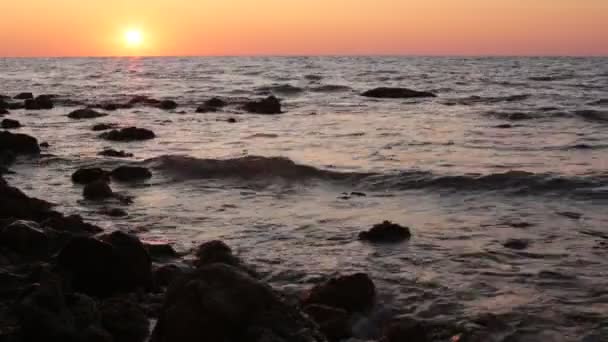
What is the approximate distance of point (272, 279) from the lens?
26.1ft

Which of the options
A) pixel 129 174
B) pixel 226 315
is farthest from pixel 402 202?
pixel 226 315

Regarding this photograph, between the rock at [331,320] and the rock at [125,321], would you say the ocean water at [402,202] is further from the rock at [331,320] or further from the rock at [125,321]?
the rock at [125,321]

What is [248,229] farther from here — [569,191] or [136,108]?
[136,108]

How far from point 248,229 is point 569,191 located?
21.4 ft

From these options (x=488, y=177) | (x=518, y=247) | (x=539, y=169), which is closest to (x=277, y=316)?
(x=518, y=247)

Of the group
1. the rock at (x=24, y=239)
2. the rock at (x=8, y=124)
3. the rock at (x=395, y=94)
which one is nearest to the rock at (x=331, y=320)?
the rock at (x=24, y=239)

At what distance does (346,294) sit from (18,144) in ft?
45.8

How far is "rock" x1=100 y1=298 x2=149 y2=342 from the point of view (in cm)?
585

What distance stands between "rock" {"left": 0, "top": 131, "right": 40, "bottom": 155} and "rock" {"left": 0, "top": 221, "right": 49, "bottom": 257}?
34.3 feet

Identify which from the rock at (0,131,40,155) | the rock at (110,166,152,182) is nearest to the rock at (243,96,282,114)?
the rock at (0,131,40,155)

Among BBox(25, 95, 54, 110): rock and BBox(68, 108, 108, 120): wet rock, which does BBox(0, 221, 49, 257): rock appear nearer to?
BBox(68, 108, 108, 120): wet rock

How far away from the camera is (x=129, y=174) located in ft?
48.2

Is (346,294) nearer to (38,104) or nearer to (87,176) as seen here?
(87,176)

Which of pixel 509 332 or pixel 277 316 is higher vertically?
pixel 277 316
